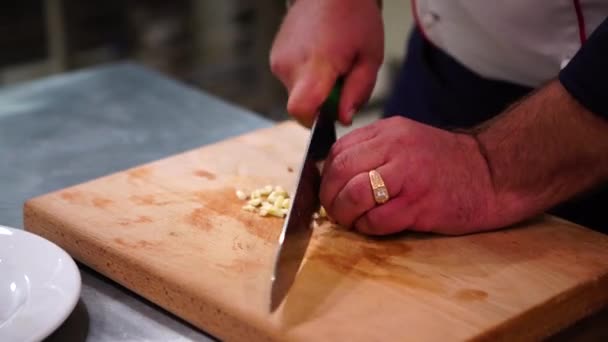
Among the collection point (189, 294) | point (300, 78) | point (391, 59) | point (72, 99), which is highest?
point (300, 78)

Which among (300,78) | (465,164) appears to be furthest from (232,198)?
(465,164)

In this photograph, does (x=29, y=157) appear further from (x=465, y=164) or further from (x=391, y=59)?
(x=391, y=59)

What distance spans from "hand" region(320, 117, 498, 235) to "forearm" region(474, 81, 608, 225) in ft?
0.05

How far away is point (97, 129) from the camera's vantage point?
1.27 meters

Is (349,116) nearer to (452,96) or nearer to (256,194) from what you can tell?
(256,194)

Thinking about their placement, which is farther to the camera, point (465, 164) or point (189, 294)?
point (465, 164)

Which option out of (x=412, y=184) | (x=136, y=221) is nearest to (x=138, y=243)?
(x=136, y=221)

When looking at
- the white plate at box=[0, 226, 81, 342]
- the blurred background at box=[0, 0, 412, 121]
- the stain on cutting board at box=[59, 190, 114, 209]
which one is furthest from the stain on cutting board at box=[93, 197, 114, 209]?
the blurred background at box=[0, 0, 412, 121]

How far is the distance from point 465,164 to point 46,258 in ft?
1.36

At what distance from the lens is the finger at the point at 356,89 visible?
39.0 inches

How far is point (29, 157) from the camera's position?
1.16 meters

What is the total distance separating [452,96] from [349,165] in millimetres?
343

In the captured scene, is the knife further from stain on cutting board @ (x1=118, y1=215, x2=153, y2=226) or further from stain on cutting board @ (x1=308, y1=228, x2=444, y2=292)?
stain on cutting board @ (x1=118, y1=215, x2=153, y2=226)

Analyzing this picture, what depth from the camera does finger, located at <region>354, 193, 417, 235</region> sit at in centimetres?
86
